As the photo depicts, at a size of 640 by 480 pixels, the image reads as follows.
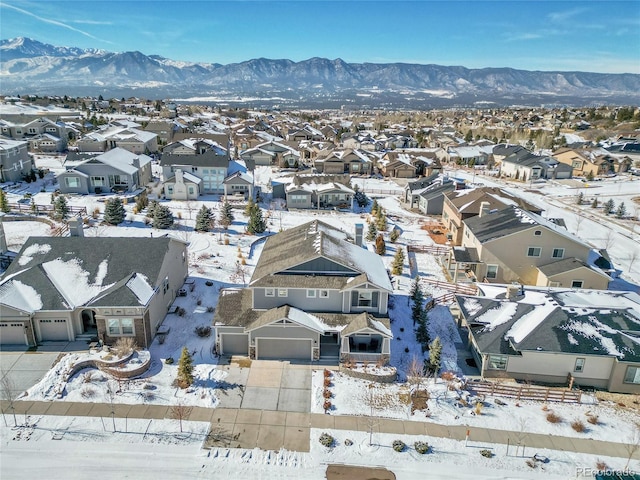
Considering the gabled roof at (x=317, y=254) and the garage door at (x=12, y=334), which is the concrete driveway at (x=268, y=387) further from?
the garage door at (x=12, y=334)

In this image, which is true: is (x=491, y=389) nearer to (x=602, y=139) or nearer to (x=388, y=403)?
(x=388, y=403)

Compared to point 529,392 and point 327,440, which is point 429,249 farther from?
point 327,440

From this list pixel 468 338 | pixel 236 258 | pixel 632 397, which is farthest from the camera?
pixel 236 258

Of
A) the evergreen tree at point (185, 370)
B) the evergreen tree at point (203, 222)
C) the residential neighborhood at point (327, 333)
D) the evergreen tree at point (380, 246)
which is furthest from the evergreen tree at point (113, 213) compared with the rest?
the evergreen tree at point (185, 370)

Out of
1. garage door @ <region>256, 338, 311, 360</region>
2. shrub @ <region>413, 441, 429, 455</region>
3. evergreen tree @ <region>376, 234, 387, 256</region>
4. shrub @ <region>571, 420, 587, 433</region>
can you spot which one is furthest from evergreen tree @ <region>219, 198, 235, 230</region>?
shrub @ <region>571, 420, 587, 433</region>

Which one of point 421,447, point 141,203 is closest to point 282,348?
point 421,447

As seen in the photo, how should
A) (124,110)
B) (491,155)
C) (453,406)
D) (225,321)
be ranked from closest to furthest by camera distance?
1. (453,406)
2. (225,321)
3. (491,155)
4. (124,110)

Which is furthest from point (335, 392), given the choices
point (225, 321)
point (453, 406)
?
point (225, 321)
